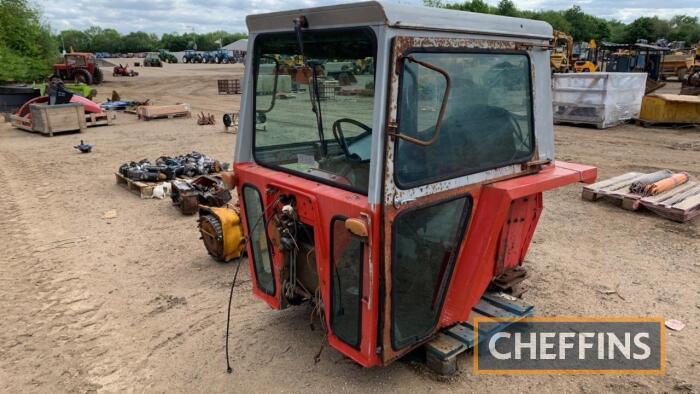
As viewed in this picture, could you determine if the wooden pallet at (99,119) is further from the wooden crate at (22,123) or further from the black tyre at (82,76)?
the black tyre at (82,76)

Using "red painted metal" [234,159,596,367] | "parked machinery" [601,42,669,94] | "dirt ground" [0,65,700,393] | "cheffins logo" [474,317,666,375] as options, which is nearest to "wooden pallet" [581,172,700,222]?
"dirt ground" [0,65,700,393]

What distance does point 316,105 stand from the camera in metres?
3.12

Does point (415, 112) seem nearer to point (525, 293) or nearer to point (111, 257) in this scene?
point (525, 293)

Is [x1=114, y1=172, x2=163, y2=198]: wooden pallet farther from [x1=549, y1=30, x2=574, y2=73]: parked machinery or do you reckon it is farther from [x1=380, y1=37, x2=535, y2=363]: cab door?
[x1=549, y1=30, x2=574, y2=73]: parked machinery

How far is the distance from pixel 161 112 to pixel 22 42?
42.3ft

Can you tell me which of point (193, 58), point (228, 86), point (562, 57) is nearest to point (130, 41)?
point (193, 58)

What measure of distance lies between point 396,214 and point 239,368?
64.3 inches

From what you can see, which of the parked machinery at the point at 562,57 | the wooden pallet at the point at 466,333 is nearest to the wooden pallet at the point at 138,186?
the wooden pallet at the point at 466,333

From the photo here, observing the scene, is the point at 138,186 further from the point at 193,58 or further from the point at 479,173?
the point at 193,58

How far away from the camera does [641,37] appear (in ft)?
193

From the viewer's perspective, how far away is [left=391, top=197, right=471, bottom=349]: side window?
8.81 feet

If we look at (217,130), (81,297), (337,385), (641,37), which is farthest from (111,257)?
(641,37)

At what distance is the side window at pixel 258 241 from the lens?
3373 millimetres

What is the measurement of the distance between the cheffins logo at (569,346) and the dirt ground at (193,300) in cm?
10
